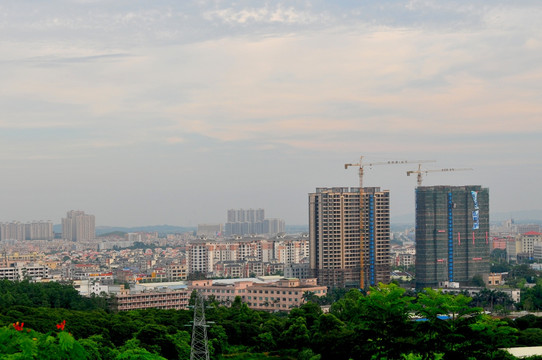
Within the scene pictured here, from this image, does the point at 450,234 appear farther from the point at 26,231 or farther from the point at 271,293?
the point at 26,231

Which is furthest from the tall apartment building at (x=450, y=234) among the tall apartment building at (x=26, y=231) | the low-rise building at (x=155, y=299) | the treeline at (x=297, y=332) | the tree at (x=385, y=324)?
the tall apartment building at (x=26, y=231)

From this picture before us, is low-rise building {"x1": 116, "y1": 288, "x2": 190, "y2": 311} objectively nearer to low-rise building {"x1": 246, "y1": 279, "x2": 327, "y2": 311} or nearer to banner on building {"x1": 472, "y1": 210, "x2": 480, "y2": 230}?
low-rise building {"x1": 246, "y1": 279, "x2": 327, "y2": 311}

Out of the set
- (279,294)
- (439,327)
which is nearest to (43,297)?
(279,294)

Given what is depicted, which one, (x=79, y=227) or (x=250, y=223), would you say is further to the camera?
(x=250, y=223)

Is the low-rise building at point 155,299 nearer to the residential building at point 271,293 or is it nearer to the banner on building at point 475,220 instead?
the residential building at point 271,293

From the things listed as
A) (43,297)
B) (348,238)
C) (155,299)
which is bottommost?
(155,299)

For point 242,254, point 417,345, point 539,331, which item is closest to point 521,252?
point 242,254

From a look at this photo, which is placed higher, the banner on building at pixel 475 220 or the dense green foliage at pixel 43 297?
the banner on building at pixel 475 220

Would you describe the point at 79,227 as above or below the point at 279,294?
above
